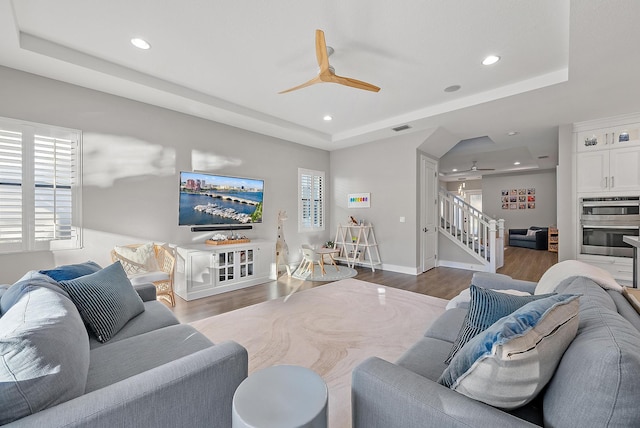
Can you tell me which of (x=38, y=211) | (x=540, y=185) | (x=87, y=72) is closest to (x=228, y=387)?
(x=38, y=211)

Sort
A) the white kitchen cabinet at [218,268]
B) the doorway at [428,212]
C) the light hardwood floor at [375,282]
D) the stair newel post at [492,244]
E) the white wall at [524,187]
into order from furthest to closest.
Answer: the white wall at [524,187]
the doorway at [428,212]
the stair newel post at [492,244]
the white kitchen cabinet at [218,268]
the light hardwood floor at [375,282]

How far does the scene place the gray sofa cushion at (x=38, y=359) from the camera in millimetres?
779

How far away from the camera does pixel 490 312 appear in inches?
48.4

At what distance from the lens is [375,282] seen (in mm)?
4535

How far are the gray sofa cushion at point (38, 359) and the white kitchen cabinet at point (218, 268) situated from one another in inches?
103

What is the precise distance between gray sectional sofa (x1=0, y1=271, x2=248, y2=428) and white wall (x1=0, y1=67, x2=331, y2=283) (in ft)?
6.93

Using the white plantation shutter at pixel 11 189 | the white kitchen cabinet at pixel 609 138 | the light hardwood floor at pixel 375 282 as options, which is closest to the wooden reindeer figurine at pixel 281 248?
the light hardwood floor at pixel 375 282

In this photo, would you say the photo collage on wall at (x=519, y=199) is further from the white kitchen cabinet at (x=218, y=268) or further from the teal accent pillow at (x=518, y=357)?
the teal accent pillow at (x=518, y=357)

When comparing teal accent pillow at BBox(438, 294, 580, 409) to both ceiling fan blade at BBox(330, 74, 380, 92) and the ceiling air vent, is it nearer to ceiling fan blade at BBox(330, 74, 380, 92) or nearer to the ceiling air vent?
ceiling fan blade at BBox(330, 74, 380, 92)

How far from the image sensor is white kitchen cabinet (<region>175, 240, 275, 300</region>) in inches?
145

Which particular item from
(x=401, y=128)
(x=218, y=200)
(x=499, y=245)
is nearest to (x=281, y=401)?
(x=218, y=200)

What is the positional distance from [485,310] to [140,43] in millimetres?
3515

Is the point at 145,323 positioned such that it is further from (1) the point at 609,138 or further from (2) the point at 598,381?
(1) the point at 609,138

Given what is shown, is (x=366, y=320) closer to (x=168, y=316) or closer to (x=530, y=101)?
(x=168, y=316)
